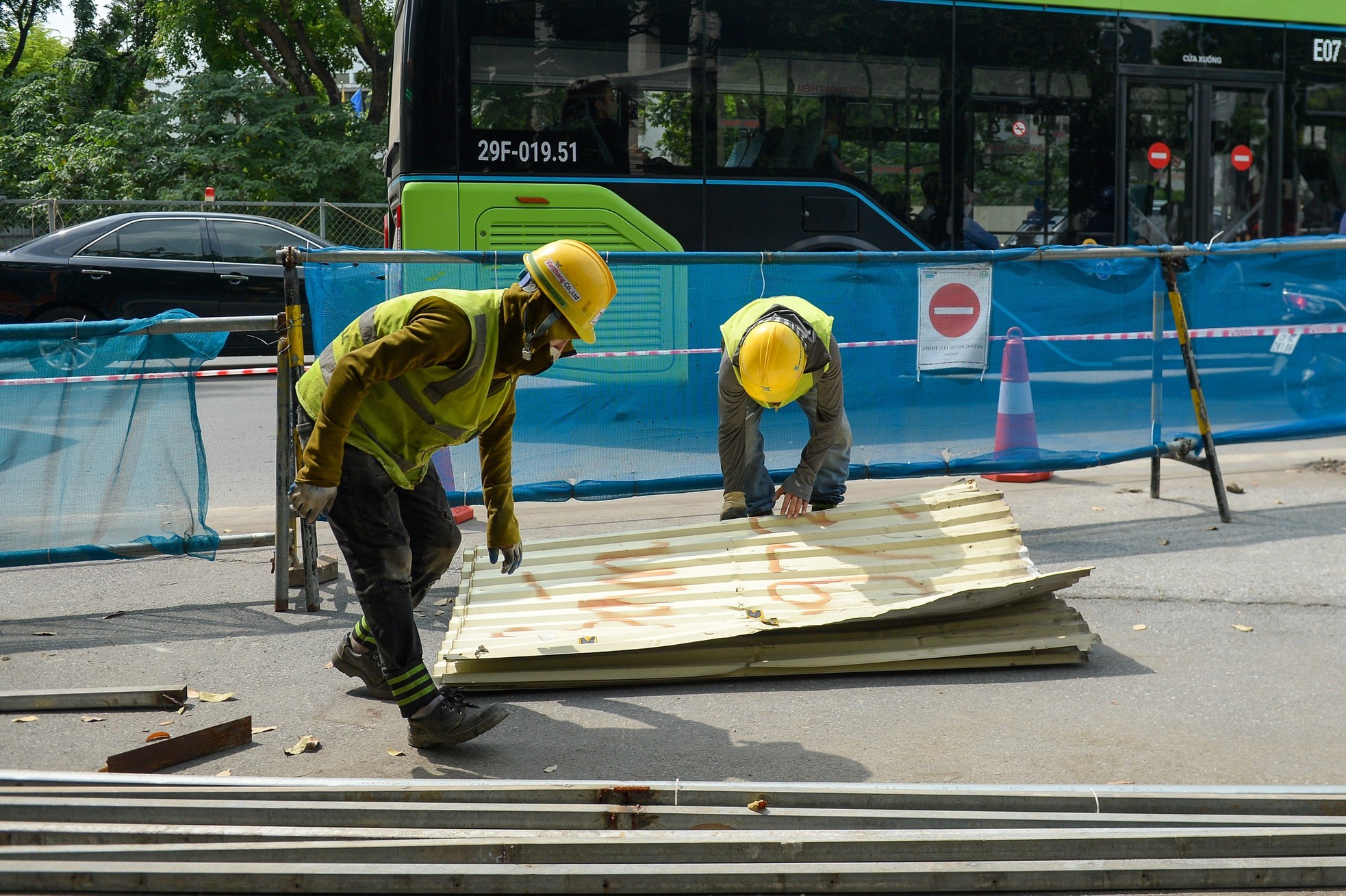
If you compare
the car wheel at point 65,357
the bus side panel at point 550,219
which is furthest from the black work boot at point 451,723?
the bus side panel at point 550,219

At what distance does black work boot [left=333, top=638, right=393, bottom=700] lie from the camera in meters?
4.28

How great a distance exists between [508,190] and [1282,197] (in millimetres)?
7423

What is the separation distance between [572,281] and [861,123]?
725cm

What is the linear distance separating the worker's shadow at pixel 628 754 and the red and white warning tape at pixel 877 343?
8.32 ft

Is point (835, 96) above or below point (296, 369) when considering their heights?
above

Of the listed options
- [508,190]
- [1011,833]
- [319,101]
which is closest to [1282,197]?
[508,190]

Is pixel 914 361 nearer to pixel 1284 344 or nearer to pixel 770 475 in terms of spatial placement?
pixel 770 475

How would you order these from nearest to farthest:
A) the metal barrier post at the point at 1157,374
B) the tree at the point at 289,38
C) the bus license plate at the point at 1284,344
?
the metal barrier post at the point at 1157,374, the bus license plate at the point at 1284,344, the tree at the point at 289,38

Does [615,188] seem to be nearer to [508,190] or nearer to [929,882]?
[508,190]

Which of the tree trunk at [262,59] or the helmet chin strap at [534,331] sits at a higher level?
the tree trunk at [262,59]

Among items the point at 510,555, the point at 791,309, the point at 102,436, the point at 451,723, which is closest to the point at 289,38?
the point at 102,436

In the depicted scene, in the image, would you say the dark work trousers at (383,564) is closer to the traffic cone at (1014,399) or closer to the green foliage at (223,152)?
the traffic cone at (1014,399)

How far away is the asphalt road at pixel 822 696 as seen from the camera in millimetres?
3857

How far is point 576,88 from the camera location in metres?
9.56
